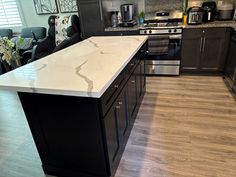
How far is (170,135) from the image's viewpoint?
2170 millimetres

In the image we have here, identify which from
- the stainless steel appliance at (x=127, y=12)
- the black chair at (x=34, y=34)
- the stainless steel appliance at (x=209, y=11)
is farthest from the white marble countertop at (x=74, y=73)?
the black chair at (x=34, y=34)

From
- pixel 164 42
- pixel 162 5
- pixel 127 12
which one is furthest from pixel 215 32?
pixel 127 12

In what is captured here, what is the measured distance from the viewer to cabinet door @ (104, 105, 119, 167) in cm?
142

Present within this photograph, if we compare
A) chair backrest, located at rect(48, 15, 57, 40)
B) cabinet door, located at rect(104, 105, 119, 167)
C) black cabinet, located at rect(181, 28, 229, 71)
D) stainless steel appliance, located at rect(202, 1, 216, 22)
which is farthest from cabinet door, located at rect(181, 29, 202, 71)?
chair backrest, located at rect(48, 15, 57, 40)

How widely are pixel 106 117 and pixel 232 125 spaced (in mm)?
1730

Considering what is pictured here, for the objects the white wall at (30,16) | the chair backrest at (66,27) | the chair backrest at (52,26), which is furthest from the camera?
the white wall at (30,16)

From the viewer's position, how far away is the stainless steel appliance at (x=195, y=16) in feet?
10.7

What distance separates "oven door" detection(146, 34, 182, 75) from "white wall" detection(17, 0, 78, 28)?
9.99 ft

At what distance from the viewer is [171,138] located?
6.96 ft

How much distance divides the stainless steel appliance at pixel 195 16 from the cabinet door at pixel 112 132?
2634 mm

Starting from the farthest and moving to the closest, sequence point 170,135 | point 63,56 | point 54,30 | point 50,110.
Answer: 1. point 54,30
2. point 170,135
3. point 63,56
4. point 50,110

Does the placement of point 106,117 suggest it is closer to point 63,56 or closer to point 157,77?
point 63,56

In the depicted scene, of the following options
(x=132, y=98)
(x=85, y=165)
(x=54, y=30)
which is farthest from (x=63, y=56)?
(x=54, y=30)

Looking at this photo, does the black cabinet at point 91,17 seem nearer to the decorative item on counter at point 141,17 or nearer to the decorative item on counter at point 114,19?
the decorative item on counter at point 114,19
